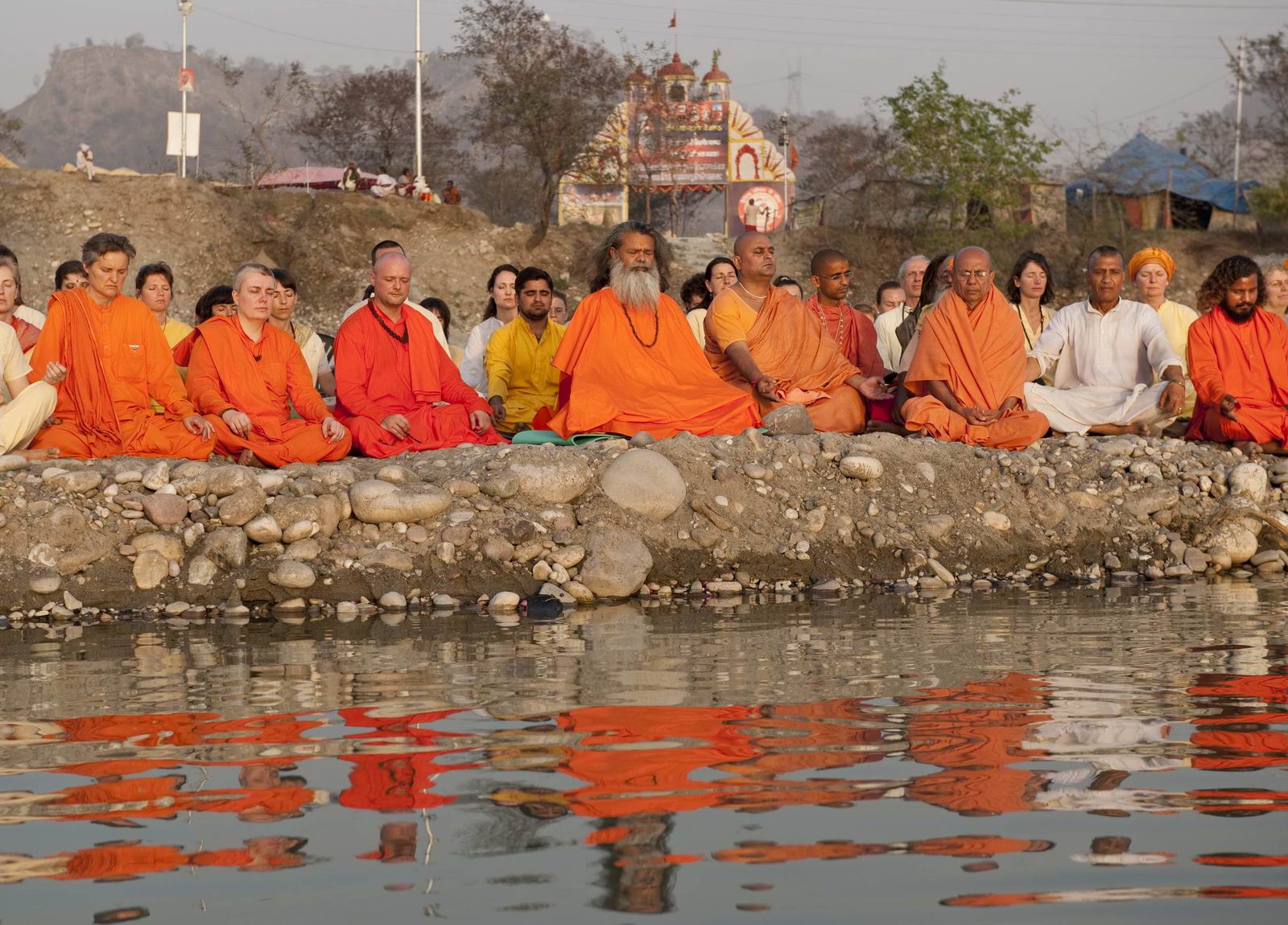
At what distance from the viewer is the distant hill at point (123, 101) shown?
12212 centimetres

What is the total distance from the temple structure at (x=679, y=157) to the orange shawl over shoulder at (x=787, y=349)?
25243 mm

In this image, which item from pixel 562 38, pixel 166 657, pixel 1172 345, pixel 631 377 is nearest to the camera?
pixel 166 657

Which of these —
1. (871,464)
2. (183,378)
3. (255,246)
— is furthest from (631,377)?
(255,246)

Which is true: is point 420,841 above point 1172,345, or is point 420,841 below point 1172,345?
below

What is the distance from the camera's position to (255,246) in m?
31.1

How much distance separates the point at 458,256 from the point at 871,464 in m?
Result: 25.1

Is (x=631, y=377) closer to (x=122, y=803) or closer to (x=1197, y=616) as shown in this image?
(x=1197, y=616)

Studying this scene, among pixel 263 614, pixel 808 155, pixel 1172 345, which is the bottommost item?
pixel 263 614

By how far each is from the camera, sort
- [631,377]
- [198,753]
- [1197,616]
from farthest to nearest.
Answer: [631,377] < [1197,616] < [198,753]

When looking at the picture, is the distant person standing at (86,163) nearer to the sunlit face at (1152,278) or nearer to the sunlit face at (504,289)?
the sunlit face at (504,289)

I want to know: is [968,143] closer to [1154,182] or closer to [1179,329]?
[1154,182]

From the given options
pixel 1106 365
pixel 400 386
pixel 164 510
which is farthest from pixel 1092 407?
pixel 164 510

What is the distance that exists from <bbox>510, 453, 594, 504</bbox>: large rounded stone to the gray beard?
1575 millimetres

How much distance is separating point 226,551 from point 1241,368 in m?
6.37
